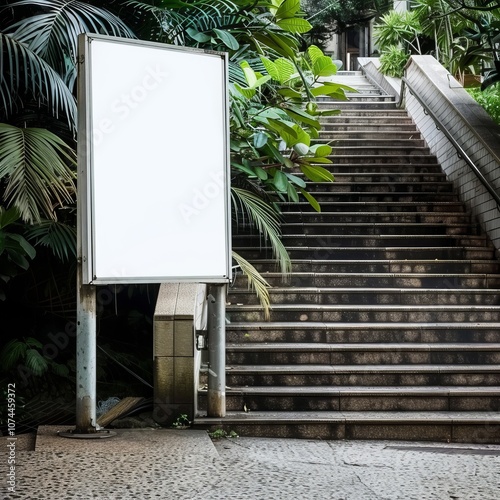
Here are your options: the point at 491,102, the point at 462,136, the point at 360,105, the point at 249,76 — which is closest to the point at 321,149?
the point at 249,76

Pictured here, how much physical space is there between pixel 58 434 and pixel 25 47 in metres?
2.67

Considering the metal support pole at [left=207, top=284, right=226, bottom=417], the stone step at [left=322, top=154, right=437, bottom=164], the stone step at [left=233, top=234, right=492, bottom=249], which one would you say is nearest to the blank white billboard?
the metal support pole at [left=207, top=284, right=226, bottom=417]

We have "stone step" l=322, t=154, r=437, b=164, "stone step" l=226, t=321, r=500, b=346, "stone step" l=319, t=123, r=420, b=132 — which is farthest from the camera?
"stone step" l=319, t=123, r=420, b=132

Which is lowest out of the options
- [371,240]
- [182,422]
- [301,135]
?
[182,422]

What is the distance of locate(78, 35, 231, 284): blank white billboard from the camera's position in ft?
14.9

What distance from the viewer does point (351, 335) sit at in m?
6.63

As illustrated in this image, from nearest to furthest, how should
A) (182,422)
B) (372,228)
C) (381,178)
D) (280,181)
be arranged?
(182,422) → (280,181) → (372,228) → (381,178)

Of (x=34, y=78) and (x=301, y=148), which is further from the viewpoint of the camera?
(x=301, y=148)

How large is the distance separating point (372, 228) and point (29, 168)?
4.54 m

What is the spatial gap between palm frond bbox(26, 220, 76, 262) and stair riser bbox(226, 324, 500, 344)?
1573mm

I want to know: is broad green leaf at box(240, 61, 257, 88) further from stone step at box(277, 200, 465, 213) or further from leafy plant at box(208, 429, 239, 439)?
leafy plant at box(208, 429, 239, 439)

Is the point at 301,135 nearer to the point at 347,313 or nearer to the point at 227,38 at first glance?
the point at 227,38

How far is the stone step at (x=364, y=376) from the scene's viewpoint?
602cm

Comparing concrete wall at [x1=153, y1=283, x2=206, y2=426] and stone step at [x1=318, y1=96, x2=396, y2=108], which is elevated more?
stone step at [x1=318, y1=96, x2=396, y2=108]
